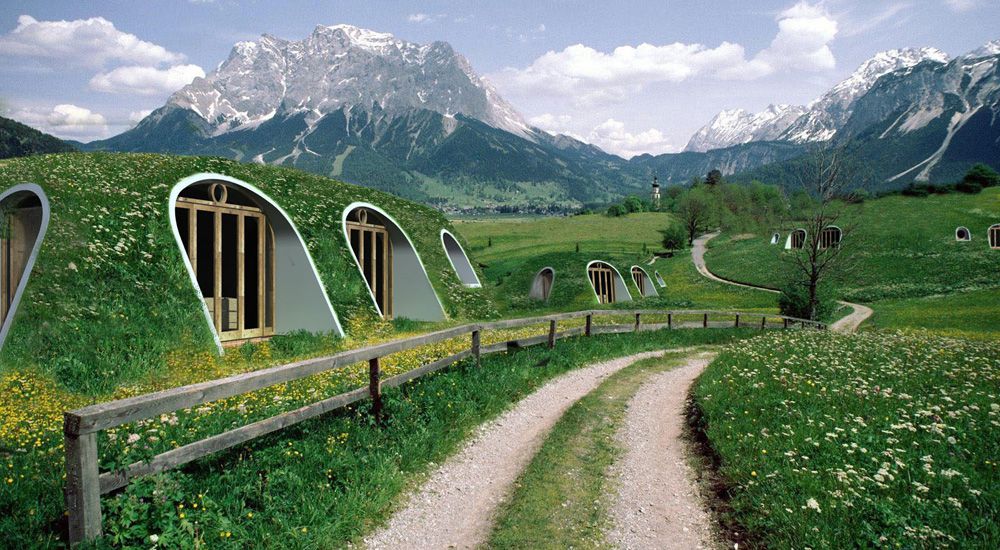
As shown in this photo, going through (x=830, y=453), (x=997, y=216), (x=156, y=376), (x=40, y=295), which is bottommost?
(x=156, y=376)

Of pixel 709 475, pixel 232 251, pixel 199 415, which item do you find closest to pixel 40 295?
pixel 232 251

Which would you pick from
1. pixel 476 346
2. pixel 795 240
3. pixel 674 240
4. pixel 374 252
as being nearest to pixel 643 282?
pixel 795 240

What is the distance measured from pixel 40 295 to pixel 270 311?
7.23 m

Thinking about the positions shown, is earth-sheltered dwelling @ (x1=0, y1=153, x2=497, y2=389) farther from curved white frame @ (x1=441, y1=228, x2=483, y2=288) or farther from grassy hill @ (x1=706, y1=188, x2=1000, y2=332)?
grassy hill @ (x1=706, y1=188, x2=1000, y2=332)

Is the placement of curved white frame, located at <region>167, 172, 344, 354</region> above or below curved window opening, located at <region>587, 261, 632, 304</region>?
above

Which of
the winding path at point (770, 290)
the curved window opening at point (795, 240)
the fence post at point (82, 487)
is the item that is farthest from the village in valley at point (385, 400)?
the curved window opening at point (795, 240)

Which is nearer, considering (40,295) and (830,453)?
(830,453)

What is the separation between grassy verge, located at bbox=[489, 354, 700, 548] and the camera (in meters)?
5.39

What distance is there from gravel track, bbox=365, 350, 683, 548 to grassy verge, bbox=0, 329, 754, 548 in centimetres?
23

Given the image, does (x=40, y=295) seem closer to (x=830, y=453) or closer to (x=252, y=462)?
(x=252, y=462)

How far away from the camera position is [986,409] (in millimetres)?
8125

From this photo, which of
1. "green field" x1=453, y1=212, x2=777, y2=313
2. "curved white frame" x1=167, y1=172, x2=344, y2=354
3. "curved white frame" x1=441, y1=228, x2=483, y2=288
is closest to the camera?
"curved white frame" x1=167, y1=172, x2=344, y2=354

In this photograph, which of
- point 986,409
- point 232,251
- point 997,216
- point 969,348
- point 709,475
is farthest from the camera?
point 997,216

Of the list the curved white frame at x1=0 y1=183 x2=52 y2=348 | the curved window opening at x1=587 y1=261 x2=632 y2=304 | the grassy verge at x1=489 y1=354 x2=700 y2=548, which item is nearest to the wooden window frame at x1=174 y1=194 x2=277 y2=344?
the curved white frame at x1=0 y1=183 x2=52 y2=348
